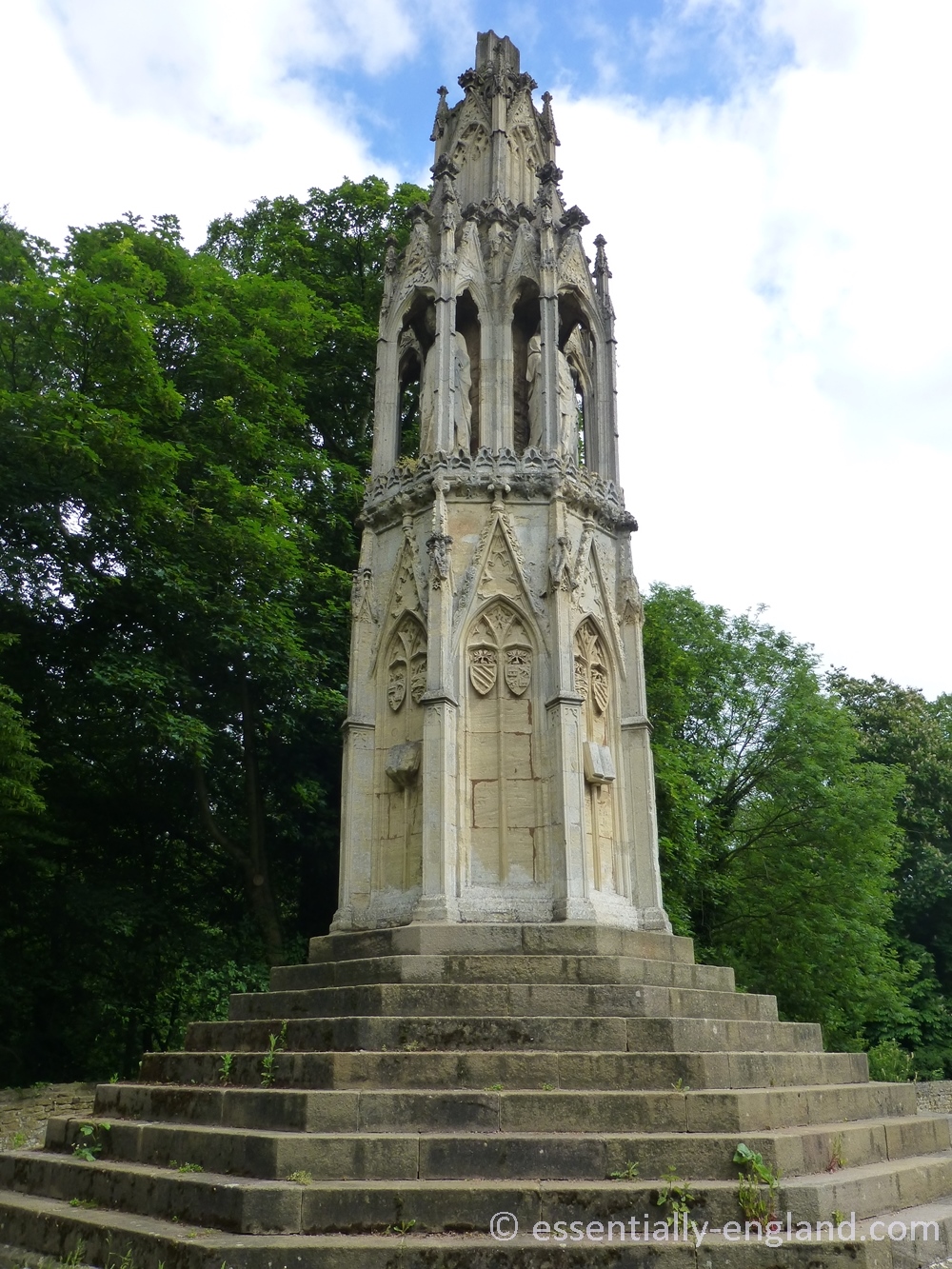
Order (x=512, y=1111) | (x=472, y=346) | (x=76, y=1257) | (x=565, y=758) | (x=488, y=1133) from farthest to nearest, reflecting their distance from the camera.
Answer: (x=472, y=346) < (x=565, y=758) < (x=512, y=1111) < (x=488, y=1133) < (x=76, y=1257)

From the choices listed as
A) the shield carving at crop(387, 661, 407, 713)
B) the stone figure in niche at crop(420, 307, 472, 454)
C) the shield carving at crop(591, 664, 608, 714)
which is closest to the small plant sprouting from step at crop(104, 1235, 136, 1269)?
the shield carving at crop(387, 661, 407, 713)

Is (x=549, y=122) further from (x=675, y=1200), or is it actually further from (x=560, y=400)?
(x=675, y=1200)

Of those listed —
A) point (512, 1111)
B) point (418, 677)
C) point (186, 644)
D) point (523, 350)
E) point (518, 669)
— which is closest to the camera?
point (512, 1111)

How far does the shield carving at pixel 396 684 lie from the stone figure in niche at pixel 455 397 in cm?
228

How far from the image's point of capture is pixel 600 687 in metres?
10.4

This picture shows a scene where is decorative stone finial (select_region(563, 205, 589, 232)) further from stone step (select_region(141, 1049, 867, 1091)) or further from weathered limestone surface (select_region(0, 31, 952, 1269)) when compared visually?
stone step (select_region(141, 1049, 867, 1091))

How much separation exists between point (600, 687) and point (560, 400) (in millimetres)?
3273

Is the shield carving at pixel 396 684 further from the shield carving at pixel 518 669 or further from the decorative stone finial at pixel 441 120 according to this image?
the decorative stone finial at pixel 441 120

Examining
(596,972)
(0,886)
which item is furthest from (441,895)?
(0,886)

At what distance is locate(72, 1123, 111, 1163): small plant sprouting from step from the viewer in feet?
24.9

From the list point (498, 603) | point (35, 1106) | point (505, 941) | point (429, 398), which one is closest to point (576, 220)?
point (429, 398)

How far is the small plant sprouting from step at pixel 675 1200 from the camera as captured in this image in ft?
18.6

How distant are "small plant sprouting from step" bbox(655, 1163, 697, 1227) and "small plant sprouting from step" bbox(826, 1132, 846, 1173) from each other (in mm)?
1318

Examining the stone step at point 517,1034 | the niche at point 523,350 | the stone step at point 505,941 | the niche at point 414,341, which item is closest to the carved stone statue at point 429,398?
the niche at point 414,341
